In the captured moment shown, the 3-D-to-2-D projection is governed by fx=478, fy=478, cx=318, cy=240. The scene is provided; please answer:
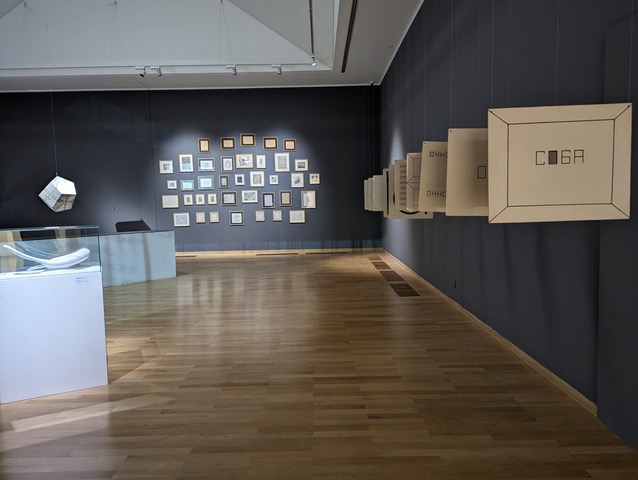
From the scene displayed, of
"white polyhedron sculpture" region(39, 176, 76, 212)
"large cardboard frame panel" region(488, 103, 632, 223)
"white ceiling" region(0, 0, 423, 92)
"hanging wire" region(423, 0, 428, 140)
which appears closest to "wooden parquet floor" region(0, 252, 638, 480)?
"large cardboard frame panel" region(488, 103, 632, 223)

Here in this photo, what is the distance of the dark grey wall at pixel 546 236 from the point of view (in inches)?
102

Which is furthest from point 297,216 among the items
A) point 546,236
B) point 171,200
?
point 546,236

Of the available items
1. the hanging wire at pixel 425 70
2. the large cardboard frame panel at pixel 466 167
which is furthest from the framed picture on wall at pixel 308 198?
the large cardboard frame panel at pixel 466 167

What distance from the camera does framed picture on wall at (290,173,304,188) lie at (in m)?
12.6

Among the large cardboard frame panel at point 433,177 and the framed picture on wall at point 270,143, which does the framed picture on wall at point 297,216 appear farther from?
the large cardboard frame panel at point 433,177

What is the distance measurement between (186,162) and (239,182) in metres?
1.48

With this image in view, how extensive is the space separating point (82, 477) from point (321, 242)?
410 inches

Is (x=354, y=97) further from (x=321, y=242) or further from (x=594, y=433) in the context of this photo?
(x=594, y=433)

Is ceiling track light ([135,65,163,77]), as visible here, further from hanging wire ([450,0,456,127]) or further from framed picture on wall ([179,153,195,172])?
hanging wire ([450,0,456,127])

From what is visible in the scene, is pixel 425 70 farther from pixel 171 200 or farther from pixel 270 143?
pixel 171 200

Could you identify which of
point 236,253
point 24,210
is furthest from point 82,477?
point 24,210

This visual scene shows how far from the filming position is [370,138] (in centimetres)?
1256

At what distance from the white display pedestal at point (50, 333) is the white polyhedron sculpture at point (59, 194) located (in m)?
9.75

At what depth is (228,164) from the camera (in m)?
12.5
